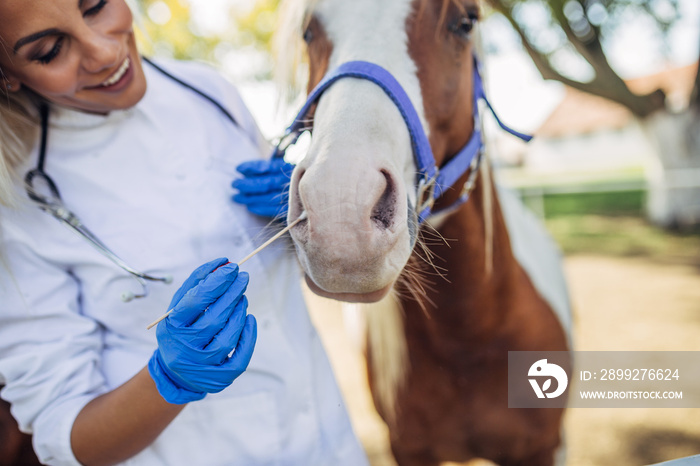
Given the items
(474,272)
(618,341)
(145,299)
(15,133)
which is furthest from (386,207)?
(618,341)

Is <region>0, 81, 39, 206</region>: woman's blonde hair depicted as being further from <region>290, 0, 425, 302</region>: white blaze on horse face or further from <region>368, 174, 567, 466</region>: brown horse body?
<region>368, 174, 567, 466</region>: brown horse body

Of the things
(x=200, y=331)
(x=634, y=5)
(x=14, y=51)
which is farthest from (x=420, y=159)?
(x=634, y=5)

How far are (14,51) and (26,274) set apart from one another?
512 mm

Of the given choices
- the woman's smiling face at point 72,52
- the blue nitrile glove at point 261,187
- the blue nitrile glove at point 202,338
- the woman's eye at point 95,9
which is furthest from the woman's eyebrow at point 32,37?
the blue nitrile glove at point 202,338

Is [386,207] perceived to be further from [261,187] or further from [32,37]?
[32,37]

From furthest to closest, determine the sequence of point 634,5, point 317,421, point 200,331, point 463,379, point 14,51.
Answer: point 634,5, point 463,379, point 317,421, point 14,51, point 200,331

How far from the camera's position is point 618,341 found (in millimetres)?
4250

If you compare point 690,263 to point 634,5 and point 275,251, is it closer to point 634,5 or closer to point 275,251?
point 634,5

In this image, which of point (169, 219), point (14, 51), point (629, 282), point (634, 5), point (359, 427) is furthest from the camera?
point (634, 5)

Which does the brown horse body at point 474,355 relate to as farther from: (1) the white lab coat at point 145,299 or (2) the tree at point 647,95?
(2) the tree at point 647,95

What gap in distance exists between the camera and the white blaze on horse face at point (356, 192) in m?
0.84

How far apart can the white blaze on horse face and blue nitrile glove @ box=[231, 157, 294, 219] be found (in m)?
0.28

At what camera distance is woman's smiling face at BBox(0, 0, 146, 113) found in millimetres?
1032

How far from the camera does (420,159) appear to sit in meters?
1.09
